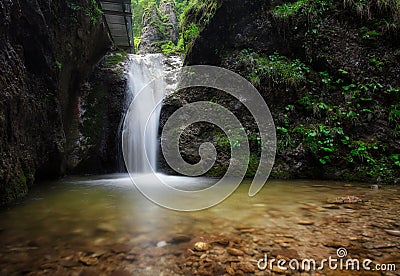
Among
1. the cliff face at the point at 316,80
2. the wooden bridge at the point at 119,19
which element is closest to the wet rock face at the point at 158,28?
the wooden bridge at the point at 119,19

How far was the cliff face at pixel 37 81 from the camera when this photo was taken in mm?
3297

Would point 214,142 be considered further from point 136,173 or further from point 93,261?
point 93,261

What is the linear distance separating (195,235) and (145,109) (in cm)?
567

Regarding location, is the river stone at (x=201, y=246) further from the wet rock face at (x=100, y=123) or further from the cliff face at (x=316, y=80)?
the wet rock face at (x=100, y=123)

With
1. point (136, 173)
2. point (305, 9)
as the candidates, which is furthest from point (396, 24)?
point (136, 173)

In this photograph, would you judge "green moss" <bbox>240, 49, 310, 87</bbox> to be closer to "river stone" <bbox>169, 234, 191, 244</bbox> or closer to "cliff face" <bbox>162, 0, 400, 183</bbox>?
"cliff face" <bbox>162, 0, 400, 183</bbox>

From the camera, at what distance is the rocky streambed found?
1.63 meters

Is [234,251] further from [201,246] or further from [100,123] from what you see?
[100,123]

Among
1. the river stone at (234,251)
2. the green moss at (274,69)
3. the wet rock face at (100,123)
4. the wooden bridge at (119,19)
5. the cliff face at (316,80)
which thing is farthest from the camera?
the wooden bridge at (119,19)

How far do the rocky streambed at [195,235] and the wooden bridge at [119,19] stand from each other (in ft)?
23.3

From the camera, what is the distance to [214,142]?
237 inches

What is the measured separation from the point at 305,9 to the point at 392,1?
186 centimetres

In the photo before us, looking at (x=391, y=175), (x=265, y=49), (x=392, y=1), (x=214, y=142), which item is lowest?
(x=391, y=175)

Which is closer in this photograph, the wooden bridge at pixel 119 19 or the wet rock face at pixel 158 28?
the wooden bridge at pixel 119 19
